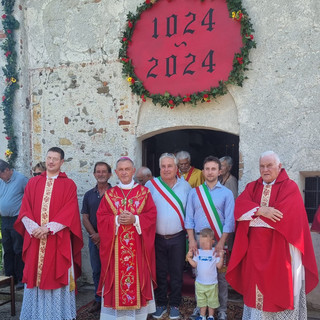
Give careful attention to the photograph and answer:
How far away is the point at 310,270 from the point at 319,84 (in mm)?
2283

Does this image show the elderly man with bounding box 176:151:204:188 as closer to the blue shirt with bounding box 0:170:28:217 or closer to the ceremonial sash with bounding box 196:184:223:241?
the ceremonial sash with bounding box 196:184:223:241

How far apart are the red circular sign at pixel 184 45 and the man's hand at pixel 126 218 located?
2024 mm

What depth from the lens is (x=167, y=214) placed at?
4422 millimetres

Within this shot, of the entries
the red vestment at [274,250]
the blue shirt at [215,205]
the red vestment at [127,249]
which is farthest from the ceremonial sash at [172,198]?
the red vestment at [274,250]

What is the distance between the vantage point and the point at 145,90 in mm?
5531

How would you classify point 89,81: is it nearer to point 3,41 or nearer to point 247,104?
point 3,41

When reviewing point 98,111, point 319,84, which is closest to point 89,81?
point 98,111

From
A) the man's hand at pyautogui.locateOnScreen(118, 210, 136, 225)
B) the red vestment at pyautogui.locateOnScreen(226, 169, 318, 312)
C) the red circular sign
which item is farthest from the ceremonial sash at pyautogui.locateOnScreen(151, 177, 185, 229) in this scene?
the red circular sign

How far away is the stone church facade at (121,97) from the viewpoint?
16.2 ft

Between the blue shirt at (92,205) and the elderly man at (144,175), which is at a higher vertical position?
the elderly man at (144,175)

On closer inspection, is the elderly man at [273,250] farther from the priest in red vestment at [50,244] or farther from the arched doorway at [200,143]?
the arched doorway at [200,143]

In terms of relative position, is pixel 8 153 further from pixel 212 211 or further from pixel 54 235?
pixel 212 211

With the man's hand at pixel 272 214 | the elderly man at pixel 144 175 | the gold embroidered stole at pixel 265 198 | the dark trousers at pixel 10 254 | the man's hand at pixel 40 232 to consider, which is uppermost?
the elderly man at pixel 144 175

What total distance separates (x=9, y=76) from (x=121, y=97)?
1.86 m
